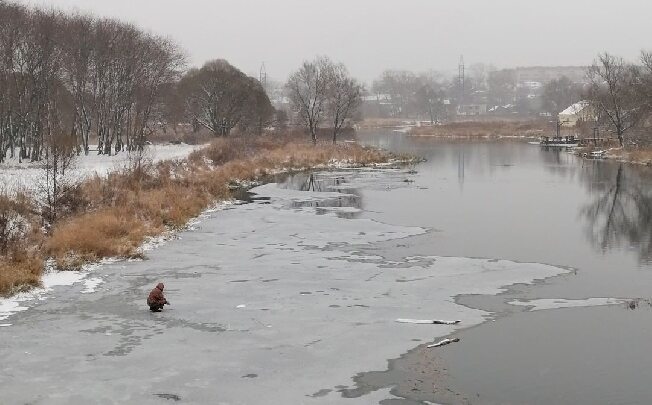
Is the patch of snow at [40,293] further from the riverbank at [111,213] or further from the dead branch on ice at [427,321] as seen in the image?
the dead branch on ice at [427,321]

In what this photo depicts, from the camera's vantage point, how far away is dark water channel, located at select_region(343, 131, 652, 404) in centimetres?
980

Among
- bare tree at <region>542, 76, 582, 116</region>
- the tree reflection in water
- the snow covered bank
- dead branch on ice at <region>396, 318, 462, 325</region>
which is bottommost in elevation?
dead branch on ice at <region>396, 318, 462, 325</region>

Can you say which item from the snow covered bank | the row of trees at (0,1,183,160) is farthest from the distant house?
the snow covered bank

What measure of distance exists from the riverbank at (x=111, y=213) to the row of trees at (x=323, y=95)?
1107 inches

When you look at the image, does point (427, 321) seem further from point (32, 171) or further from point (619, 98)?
point (619, 98)

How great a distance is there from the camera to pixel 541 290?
50.2 feet

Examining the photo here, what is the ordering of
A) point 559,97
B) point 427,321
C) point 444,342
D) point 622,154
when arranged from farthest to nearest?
Result: point 559,97, point 622,154, point 427,321, point 444,342

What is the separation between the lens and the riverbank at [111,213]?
1673cm

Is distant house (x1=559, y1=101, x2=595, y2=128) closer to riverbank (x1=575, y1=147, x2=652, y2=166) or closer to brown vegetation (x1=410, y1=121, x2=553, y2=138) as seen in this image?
brown vegetation (x1=410, y1=121, x2=553, y2=138)

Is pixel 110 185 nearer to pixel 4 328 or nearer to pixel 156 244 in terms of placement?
pixel 156 244

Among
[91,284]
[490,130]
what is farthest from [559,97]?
[91,284]

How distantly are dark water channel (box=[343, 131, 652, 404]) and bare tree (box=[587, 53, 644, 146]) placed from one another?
27.3 meters

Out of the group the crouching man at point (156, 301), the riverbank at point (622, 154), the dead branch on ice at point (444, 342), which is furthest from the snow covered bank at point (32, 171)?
the riverbank at point (622, 154)

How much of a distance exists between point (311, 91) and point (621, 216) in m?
50.7
